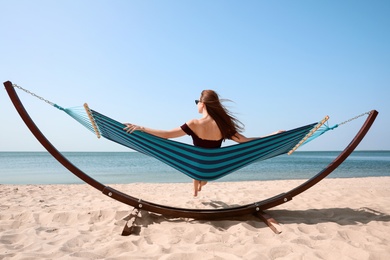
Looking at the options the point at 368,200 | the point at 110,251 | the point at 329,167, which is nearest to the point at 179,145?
the point at 110,251

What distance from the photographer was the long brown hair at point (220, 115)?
278 centimetres

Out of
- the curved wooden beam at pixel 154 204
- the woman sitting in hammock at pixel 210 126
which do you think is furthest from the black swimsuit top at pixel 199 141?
the curved wooden beam at pixel 154 204

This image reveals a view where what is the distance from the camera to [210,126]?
2760 millimetres

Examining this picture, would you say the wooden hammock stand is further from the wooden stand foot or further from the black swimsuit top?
the black swimsuit top

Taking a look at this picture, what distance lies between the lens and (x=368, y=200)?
3.73 m

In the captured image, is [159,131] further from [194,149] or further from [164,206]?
[164,206]

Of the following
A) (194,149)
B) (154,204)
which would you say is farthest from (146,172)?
(194,149)

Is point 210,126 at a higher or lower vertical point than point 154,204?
higher

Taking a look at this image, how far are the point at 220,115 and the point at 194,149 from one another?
515mm

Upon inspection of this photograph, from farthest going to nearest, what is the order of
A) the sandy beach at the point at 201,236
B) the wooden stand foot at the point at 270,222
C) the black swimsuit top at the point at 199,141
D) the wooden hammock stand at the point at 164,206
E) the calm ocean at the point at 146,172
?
the calm ocean at the point at 146,172 → the black swimsuit top at the point at 199,141 → the wooden hammock stand at the point at 164,206 → the wooden stand foot at the point at 270,222 → the sandy beach at the point at 201,236

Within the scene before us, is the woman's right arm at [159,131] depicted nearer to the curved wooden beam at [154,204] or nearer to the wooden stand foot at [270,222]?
the curved wooden beam at [154,204]

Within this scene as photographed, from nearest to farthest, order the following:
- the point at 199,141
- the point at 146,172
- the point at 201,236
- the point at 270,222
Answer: the point at 201,236
the point at 270,222
the point at 199,141
the point at 146,172

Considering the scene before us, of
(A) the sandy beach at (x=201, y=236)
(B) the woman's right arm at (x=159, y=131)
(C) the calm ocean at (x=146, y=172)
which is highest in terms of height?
(B) the woman's right arm at (x=159, y=131)

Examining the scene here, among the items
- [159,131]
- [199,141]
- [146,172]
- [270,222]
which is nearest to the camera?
[270,222]
